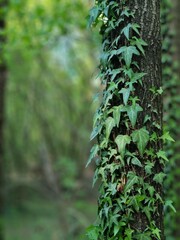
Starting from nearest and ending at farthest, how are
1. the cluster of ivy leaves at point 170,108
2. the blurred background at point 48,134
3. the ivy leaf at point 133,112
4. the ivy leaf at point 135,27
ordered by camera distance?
the ivy leaf at point 133,112 → the ivy leaf at point 135,27 → the cluster of ivy leaves at point 170,108 → the blurred background at point 48,134

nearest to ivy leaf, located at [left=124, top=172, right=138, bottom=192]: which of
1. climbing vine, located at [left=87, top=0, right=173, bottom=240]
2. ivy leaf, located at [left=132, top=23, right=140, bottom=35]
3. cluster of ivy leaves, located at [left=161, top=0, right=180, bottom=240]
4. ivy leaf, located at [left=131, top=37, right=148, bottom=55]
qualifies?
climbing vine, located at [left=87, top=0, right=173, bottom=240]

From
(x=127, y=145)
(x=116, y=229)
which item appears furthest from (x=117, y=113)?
(x=116, y=229)

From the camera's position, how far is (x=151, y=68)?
9.29 feet

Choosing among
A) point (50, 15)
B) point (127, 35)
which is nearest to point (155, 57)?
point (127, 35)

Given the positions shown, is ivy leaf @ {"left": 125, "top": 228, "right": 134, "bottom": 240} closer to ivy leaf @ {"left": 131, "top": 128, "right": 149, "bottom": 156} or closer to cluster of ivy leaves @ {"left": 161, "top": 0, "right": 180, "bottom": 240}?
ivy leaf @ {"left": 131, "top": 128, "right": 149, "bottom": 156}

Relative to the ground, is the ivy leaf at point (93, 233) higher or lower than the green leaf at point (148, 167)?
lower

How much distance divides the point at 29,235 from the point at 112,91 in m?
9.23

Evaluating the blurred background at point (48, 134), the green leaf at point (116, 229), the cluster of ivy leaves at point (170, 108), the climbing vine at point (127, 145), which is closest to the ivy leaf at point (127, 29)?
the climbing vine at point (127, 145)

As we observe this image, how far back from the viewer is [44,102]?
13.2 meters

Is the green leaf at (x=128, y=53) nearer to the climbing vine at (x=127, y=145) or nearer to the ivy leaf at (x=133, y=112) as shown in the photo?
the climbing vine at (x=127, y=145)

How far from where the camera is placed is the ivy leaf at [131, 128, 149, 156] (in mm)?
2701

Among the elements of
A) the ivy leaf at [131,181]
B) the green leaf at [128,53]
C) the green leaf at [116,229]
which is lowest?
the green leaf at [116,229]

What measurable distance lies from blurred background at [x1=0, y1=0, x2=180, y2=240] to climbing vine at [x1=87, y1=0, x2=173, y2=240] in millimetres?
6017

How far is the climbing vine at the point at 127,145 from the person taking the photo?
8.95ft
